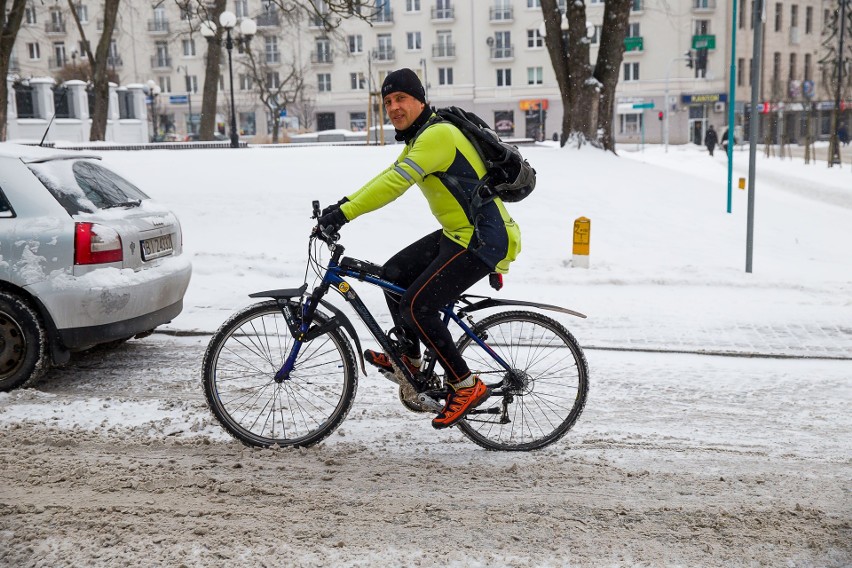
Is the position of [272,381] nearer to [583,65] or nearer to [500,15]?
[583,65]

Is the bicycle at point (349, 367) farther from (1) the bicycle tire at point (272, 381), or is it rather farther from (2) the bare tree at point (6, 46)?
(2) the bare tree at point (6, 46)

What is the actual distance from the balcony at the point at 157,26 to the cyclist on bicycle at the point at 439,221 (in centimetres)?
7672

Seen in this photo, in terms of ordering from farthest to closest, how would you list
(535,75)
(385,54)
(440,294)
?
1. (385,54)
2. (535,75)
3. (440,294)

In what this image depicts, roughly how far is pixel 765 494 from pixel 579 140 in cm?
1560

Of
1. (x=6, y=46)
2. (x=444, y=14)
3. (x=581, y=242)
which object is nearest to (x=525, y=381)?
(x=581, y=242)

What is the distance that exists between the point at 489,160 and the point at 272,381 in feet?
5.76

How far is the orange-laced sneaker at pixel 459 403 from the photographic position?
15.4ft

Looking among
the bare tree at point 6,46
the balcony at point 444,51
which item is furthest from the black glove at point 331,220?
the balcony at point 444,51

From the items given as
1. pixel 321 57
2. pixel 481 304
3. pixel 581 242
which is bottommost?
pixel 581 242

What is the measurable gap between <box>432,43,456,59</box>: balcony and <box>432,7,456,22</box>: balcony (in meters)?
1.96

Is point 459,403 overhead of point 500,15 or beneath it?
beneath

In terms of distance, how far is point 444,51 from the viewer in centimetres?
6975

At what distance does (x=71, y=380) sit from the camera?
626cm

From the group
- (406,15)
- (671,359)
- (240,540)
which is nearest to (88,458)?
(240,540)
